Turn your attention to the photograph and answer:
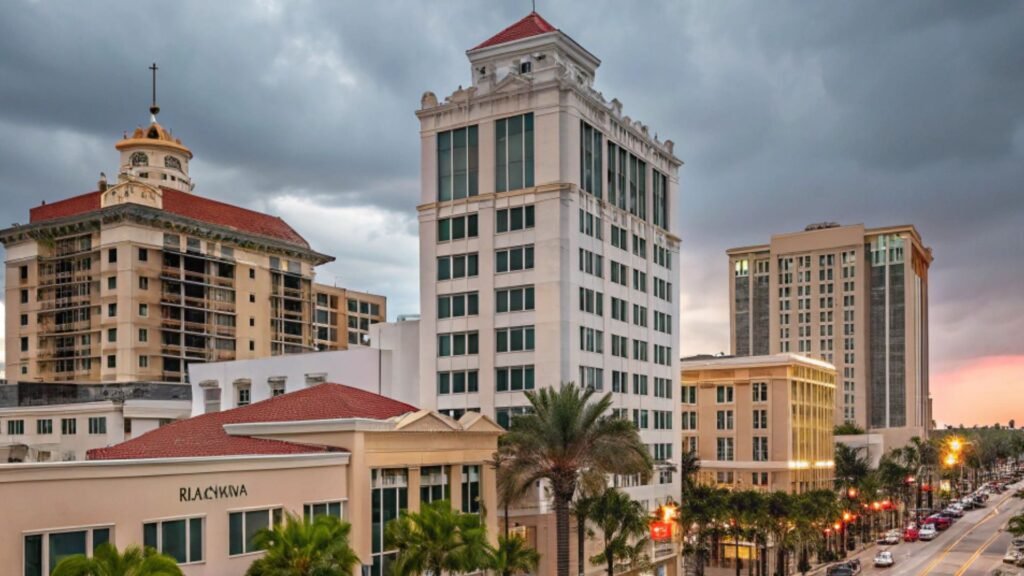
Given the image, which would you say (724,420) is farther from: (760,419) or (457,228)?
(457,228)

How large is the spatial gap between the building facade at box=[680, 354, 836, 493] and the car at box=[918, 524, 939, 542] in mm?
11994

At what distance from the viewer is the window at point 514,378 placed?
66.6 metres

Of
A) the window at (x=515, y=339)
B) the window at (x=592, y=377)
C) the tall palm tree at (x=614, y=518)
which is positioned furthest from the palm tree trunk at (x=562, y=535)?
the window at (x=515, y=339)

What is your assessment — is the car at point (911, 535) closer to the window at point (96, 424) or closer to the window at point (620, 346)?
the window at point (620, 346)

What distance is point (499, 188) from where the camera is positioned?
2731 inches

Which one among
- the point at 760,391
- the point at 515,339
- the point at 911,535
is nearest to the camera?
the point at 515,339

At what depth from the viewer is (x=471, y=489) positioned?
49594mm

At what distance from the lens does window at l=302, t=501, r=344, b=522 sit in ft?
131

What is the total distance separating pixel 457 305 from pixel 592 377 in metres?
10.3

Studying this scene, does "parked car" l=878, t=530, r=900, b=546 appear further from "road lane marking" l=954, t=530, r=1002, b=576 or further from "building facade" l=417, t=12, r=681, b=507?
→ "building facade" l=417, t=12, r=681, b=507

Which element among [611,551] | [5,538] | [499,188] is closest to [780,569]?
[611,551]

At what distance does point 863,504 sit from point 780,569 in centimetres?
3082

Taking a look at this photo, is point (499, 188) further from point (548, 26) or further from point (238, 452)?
point (238, 452)

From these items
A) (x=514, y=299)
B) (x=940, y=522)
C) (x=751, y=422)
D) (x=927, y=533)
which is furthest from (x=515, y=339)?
(x=940, y=522)
